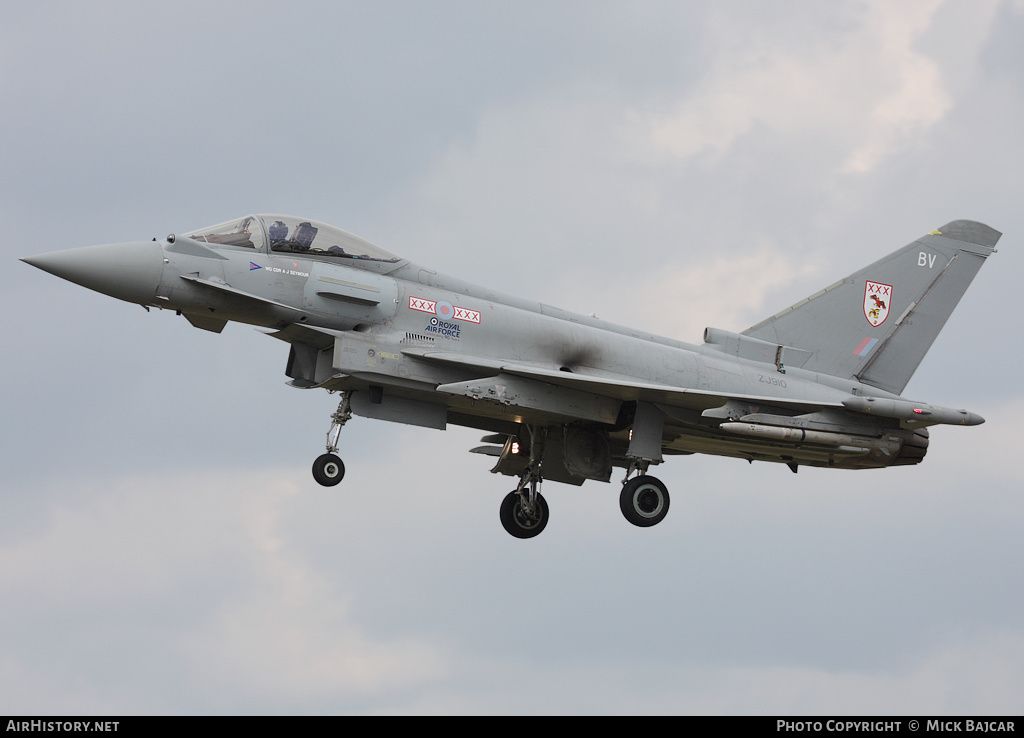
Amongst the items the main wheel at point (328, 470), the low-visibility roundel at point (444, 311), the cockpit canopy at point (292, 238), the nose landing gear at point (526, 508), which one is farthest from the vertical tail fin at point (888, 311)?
the main wheel at point (328, 470)

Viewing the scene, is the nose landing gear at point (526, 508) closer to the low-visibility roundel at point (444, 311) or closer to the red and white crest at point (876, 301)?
the low-visibility roundel at point (444, 311)

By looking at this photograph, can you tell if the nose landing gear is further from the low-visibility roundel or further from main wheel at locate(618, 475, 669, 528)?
the low-visibility roundel

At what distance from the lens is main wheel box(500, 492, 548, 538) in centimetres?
2393

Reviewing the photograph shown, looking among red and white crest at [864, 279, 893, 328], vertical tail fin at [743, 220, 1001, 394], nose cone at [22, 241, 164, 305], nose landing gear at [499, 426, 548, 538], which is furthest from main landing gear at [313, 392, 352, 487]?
red and white crest at [864, 279, 893, 328]

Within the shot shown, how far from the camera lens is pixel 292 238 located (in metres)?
20.1

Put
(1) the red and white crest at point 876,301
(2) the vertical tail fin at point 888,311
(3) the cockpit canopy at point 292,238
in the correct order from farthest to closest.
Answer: (1) the red and white crest at point 876,301
(2) the vertical tail fin at point 888,311
(3) the cockpit canopy at point 292,238

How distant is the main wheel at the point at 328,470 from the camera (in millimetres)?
19625

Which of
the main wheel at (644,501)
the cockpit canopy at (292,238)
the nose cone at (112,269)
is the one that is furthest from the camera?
the main wheel at (644,501)

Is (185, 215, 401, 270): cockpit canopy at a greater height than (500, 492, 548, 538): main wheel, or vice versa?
(185, 215, 401, 270): cockpit canopy

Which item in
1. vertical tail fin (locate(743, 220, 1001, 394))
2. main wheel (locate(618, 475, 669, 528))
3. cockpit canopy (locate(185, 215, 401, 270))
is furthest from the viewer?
vertical tail fin (locate(743, 220, 1001, 394))

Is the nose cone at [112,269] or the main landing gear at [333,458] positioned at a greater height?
the nose cone at [112,269]

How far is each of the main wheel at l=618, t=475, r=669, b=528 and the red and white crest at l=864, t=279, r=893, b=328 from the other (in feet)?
17.7
